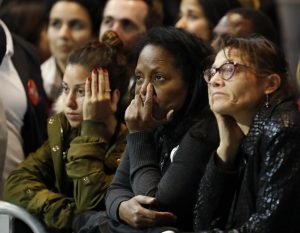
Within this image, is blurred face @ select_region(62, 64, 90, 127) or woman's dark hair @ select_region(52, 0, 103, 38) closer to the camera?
blurred face @ select_region(62, 64, 90, 127)

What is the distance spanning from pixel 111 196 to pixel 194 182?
1.26ft

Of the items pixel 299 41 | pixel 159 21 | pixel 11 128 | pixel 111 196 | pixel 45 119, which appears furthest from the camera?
pixel 299 41

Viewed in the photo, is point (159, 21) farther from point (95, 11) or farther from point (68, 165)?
point (68, 165)

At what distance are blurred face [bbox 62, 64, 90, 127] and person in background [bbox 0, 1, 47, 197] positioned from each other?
0.42 metres

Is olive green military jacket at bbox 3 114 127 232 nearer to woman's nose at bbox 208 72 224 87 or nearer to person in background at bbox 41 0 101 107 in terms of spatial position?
woman's nose at bbox 208 72 224 87

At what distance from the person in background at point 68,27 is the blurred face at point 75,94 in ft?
4.29

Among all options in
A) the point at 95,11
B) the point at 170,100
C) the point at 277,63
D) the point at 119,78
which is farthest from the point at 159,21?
the point at 277,63

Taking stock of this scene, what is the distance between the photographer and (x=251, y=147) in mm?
3008

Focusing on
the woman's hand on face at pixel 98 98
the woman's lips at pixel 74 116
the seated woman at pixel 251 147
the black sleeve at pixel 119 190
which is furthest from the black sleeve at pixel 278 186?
the woman's lips at pixel 74 116

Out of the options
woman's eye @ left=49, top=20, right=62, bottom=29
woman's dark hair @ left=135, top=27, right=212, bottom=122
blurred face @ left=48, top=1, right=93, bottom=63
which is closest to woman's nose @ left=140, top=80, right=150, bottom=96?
woman's dark hair @ left=135, top=27, right=212, bottom=122

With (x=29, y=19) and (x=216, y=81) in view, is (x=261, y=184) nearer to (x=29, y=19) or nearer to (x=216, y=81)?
(x=216, y=81)

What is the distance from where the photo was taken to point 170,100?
350 cm

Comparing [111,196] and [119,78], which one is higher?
[119,78]

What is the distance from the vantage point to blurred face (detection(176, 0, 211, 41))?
16.7ft
